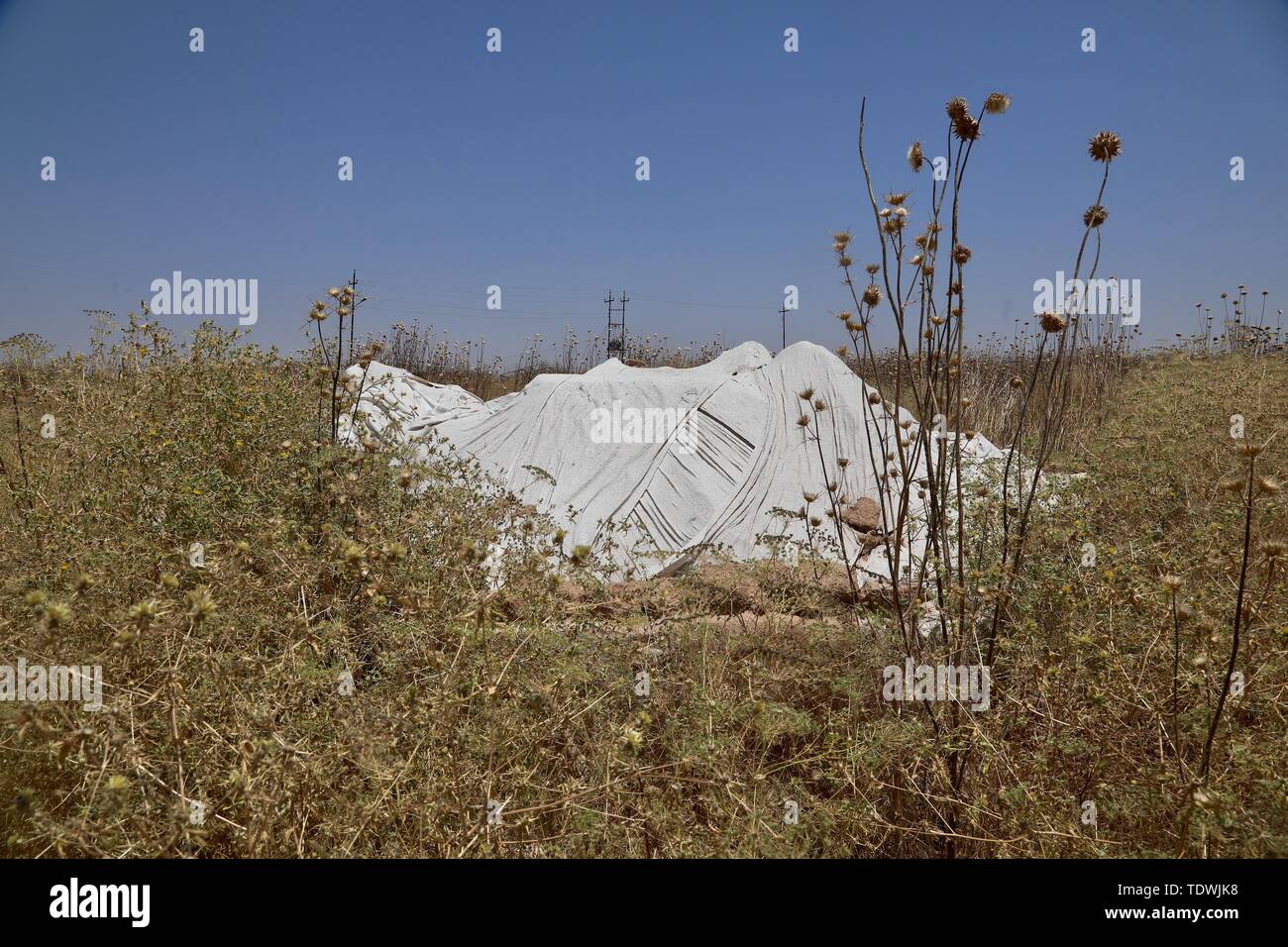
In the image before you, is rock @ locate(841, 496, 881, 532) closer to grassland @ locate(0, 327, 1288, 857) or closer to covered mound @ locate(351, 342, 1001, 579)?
covered mound @ locate(351, 342, 1001, 579)

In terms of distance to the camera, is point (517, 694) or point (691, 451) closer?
point (517, 694)

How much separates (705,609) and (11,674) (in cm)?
231

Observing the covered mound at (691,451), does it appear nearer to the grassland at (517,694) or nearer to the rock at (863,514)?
the rock at (863,514)

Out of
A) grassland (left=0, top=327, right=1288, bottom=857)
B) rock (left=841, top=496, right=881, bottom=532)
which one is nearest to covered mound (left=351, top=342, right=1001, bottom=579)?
rock (left=841, top=496, right=881, bottom=532)

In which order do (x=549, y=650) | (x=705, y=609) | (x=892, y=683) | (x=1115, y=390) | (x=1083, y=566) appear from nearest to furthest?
(x=549, y=650) < (x=892, y=683) < (x=1083, y=566) < (x=705, y=609) < (x=1115, y=390)

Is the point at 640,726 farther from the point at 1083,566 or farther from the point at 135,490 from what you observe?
the point at 135,490

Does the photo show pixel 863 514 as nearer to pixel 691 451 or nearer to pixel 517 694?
pixel 691 451

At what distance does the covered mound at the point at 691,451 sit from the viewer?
4.85 m

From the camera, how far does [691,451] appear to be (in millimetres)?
5359

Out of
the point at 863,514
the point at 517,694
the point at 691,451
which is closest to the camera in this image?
the point at 517,694

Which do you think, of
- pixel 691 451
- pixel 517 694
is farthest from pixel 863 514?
pixel 517 694

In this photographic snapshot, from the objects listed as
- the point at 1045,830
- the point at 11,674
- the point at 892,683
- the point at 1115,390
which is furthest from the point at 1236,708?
the point at 1115,390

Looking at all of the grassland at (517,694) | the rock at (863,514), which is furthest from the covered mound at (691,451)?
the grassland at (517,694)

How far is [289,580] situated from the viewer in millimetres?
2340
